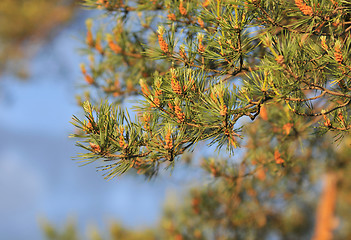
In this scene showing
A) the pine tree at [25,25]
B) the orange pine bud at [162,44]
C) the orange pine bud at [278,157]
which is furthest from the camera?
the pine tree at [25,25]

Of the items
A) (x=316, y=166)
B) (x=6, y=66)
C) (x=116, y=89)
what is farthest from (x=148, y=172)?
(x=6, y=66)

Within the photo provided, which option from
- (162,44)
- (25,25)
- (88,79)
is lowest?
(162,44)

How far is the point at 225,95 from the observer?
47.1 inches

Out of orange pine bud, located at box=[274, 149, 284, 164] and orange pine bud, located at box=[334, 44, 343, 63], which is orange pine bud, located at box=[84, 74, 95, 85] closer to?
orange pine bud, located at box=[274, 149, 284, 164]

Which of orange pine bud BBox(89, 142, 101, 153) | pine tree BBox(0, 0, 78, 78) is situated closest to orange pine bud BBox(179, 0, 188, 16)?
orange pine bud BBox(89, 142, 101, 153)

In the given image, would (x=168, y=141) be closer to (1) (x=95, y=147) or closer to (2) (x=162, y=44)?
(1) (x=95, y=147)

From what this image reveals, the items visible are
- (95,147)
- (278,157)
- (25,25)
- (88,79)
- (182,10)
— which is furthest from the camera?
(25,25)

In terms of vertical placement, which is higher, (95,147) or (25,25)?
(25,25)

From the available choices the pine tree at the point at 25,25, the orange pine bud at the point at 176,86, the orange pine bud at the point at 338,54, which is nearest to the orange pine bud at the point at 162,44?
the orange pine bud at the point at 176,86

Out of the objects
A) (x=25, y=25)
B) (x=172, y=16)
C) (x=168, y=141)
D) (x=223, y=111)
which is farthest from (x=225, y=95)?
(x=25, y=25)

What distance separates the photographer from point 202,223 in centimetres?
282

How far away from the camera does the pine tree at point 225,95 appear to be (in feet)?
3.99

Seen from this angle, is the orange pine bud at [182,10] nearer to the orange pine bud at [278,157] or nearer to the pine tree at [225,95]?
the pine tree at [225,95]

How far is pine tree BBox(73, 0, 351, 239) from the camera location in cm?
121
